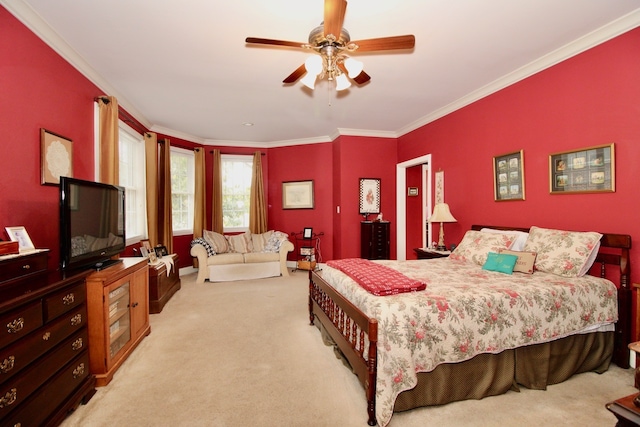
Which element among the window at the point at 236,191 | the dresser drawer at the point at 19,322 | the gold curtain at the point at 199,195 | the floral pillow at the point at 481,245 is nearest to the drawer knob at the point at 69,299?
the dresser drawer at the point at 19,322

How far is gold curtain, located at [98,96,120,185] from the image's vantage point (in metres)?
3.35

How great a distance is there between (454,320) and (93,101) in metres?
4.03

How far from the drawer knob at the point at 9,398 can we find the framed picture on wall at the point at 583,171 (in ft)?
13.6

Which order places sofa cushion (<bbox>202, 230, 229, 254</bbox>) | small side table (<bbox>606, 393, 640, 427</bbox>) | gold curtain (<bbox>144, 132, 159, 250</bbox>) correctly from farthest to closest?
sofa cushion (<bbox>202, 230, 229, 254</bbox>)
gold curtain (<bbox>144, 132, 159, 250</bbox>)
small side table (<bbox>606, 393, 640, 427</bbox>)

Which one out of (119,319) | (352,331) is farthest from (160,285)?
(352,331)

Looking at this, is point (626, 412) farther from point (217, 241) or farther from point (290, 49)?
point (217, 241)

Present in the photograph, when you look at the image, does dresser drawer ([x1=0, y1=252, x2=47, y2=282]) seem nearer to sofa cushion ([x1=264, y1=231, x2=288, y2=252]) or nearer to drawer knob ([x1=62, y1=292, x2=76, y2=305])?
drawer knob ([x1=62, y1=292, x2=76, y2=305])

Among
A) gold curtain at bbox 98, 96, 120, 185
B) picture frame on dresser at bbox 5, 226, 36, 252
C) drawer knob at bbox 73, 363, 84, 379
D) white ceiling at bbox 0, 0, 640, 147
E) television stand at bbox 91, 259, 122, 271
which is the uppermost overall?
white ceiling at bbox 0, 0, 640, 147

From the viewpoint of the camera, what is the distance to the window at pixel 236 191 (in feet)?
21.8

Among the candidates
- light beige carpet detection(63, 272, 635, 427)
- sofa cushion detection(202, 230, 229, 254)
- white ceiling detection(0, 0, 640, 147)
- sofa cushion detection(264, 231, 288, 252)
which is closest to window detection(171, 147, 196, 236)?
sofa cushion detection(202, 230, 229, 254)

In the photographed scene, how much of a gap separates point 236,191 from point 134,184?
2194mm

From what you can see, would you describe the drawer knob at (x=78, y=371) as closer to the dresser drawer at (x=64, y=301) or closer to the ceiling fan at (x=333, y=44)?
the dresser drawer at (x=64, y=301)

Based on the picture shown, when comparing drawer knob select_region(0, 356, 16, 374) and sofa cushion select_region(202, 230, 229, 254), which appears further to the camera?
sofa cushion select_region(202, 230, 229, 254)

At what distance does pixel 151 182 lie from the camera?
4918 millimetres
